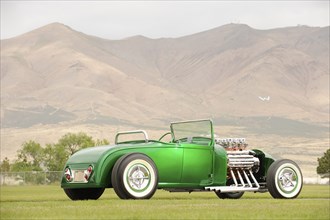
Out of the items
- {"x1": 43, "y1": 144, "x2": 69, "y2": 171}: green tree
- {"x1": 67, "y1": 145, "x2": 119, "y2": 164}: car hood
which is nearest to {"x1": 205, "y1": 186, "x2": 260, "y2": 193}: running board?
{"x1": 67, "y1": 145, "x2": 119, "y2": 164}: car hood

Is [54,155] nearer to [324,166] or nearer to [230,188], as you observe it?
[324,166]

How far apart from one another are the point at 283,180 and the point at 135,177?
5.02m

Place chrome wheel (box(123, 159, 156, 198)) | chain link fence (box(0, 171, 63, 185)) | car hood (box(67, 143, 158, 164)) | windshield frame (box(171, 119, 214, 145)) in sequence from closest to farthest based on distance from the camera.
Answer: chrome wheel (box(123, 159, 156, 198))
car hood (box(67, 143, 158, 164))
windshield frame (box(171, 119, 214, 145))
chain link fence (box(0, 171, 63, 185))

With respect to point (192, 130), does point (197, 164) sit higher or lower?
lower

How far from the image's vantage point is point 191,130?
82.4ft

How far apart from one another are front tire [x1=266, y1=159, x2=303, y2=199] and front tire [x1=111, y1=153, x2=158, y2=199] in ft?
13.2

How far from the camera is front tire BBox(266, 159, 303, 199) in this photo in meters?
24.4

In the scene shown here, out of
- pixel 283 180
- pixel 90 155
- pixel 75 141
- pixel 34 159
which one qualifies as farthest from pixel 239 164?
pixel 75 141

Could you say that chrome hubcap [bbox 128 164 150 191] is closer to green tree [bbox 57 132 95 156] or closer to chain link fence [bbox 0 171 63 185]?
chain link fence [bbox 0 171 63 185]

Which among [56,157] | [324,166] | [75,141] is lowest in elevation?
[324,166]

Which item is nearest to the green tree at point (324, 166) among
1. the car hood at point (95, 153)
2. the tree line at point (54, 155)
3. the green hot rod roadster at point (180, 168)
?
the tree line at point (54, 155)

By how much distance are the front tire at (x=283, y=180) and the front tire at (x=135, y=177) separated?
4.03 m

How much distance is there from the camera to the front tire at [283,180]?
24.4 metres

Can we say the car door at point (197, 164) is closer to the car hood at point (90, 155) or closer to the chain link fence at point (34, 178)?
the car hood at point (90, 155)
